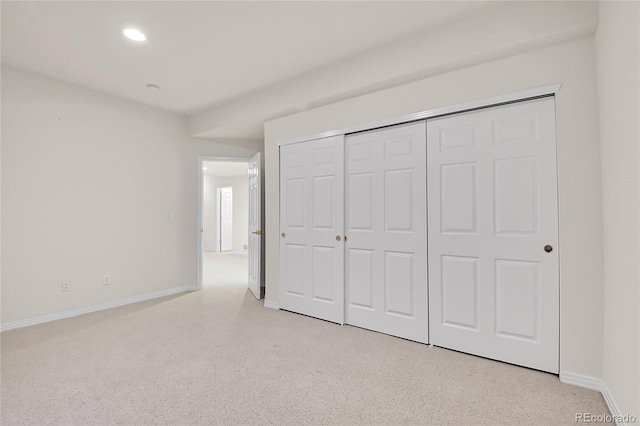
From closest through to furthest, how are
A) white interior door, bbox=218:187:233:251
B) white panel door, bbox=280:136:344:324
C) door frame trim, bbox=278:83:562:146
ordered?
door frame trim, bbox=278:83:562:146 → white panel door, bbox=280:136:344:324 → white interior door, bbox=218:187:233:251

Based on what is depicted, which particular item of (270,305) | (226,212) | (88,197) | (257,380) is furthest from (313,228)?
(226,212)

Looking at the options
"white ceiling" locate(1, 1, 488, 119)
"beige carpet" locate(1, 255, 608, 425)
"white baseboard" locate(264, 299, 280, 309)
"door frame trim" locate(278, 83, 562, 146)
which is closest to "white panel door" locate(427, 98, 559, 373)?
"door frame trim" locate(278, 83, 562, 146)

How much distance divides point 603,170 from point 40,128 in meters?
5.03

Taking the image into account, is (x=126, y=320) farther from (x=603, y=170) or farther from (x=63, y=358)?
(x=603, y=170)

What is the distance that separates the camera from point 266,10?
7.43ft

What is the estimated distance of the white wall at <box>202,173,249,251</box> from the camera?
9367mm

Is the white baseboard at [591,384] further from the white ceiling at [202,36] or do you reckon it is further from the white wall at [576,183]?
the white ceiling at [202,36]

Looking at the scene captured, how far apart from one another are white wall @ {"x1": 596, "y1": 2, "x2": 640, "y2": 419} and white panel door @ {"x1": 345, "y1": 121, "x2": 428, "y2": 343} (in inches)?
46.1

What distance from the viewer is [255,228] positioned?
439 centimetres

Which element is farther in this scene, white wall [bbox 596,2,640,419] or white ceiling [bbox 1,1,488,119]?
white ceiling [bbox 1,1,488,119]

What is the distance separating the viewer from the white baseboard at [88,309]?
3.09 metres

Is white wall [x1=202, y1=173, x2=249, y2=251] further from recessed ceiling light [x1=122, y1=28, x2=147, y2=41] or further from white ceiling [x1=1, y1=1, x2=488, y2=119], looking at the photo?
recessed ceiling light [x1=122, y1=28, x2=147, y2=41]

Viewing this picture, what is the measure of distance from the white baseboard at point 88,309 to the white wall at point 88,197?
0.17 ft

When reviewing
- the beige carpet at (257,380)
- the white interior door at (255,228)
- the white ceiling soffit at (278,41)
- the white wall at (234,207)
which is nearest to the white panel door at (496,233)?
the beige carpet at (257,380)
